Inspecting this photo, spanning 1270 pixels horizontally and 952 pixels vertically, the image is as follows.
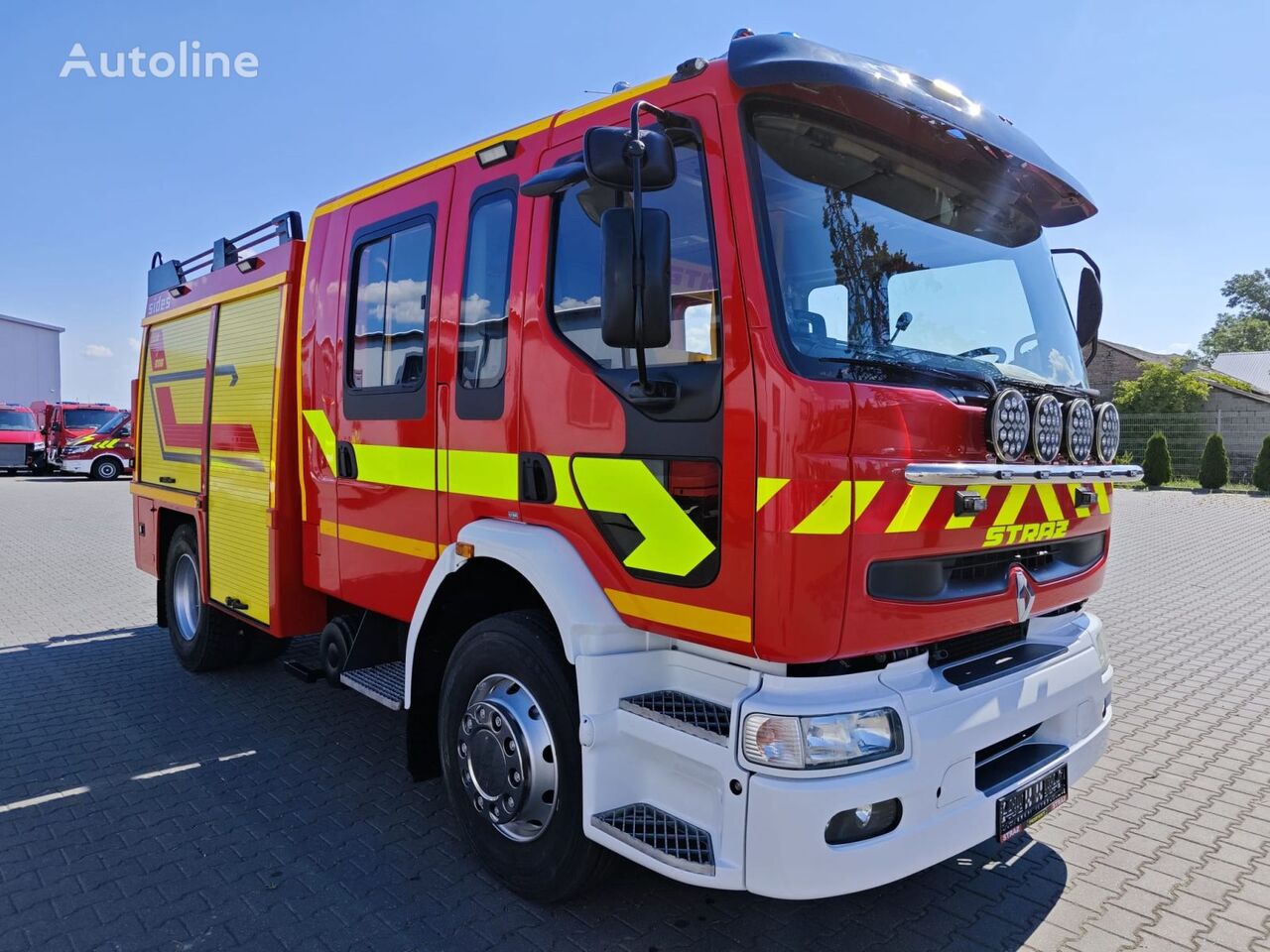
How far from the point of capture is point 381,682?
4.15 m

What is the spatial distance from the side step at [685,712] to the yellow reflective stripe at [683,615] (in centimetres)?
25

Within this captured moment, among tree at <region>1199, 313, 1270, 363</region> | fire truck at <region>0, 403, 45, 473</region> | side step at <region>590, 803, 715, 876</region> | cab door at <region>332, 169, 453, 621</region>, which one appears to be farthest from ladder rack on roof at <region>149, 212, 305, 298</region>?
tree at <region>1199, 313, 1270, 363</region>

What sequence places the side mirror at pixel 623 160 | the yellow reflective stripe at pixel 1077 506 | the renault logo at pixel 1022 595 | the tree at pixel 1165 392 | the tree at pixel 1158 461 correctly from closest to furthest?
the side mirror at pixel 623 160 < the renault logo at pixel 1022 595 < the yellow reflective stripe at pixel 1077 506 < the tree at pixel 1158 461 < the tree at pixel 1165 392

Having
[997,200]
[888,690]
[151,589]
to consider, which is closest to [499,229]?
[997,200]

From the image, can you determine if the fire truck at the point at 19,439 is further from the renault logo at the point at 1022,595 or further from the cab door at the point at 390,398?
the renault logo at the point at 1022,595

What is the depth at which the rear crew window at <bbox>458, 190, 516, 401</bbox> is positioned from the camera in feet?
11.0

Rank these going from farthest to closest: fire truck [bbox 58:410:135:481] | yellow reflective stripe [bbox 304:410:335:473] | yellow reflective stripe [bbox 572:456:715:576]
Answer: fire truck [bbox 58:410:135:481] < yellow reflective stripe [bbox 304:410:335:473] < yellow reflective stripe [bbox 572:456:715:576]

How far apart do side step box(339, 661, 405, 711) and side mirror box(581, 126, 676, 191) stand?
246cm

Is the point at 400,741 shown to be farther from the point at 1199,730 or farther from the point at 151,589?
the point at 151,589

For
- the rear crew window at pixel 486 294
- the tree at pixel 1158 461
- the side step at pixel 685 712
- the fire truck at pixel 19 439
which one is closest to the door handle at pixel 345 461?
the rear crew window at pixel 486 294

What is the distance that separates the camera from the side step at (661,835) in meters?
2.49

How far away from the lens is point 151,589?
9.34 metres

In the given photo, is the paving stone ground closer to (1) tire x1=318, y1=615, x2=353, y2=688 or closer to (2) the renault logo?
(1) tire x1=318, y1=615, x2=353, y2=688

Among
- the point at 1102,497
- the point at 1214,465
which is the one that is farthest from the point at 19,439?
the point at 1214,465
